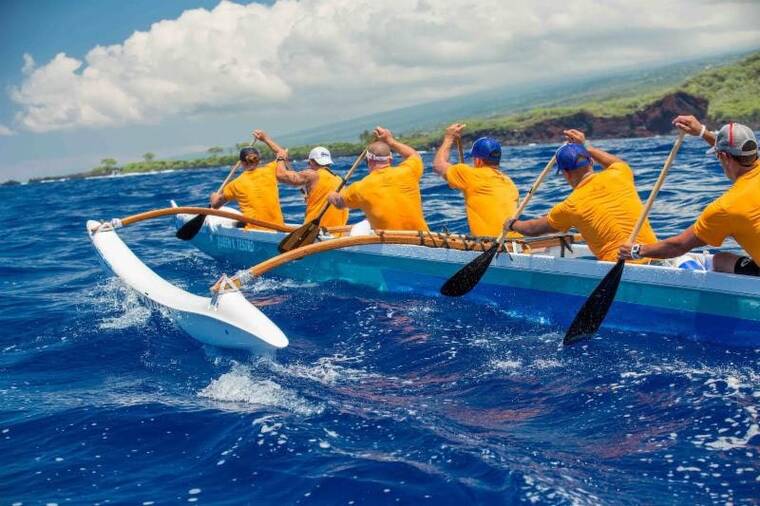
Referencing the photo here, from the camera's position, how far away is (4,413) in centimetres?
607

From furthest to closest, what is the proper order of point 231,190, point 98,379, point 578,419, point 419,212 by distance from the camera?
point 231,190, point 419,212, point 98,379, point 578,419

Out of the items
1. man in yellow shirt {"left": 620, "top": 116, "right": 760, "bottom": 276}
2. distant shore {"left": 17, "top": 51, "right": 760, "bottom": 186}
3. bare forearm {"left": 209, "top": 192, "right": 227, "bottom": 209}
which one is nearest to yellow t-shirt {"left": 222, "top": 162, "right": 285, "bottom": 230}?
bare forearm {"left": 209, "top": 192, "right": 227, "bottom": 209}

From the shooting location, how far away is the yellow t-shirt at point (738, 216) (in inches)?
218

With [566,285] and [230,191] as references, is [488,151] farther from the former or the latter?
[230,191]

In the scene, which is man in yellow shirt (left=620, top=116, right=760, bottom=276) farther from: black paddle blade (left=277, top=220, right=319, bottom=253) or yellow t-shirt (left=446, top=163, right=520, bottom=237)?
black paddle blade (left=277, top=220, right=319, bottom=253)

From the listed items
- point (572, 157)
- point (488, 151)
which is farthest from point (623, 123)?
point (572, 157)

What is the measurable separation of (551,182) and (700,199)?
664cm

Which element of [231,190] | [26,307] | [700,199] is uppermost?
[231,190]

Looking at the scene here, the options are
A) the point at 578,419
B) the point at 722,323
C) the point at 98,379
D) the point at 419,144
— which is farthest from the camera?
the point at 419,144

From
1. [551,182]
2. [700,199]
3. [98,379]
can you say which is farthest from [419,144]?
[98,379]

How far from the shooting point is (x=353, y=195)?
9406 mm

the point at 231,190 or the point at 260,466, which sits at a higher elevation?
the point at 231,190

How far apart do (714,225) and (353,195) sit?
475 cm

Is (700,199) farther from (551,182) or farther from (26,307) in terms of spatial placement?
(26,307)
